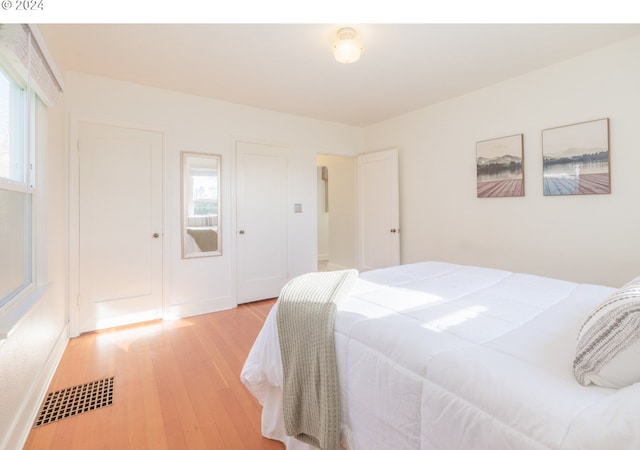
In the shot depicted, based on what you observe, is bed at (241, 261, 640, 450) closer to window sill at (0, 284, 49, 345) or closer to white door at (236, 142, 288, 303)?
window sill at (0, 284, 49, 345)

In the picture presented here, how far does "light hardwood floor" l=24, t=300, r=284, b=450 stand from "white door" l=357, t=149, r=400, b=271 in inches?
79.5

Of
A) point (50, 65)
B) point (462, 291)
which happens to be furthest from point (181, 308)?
point (462, 291)

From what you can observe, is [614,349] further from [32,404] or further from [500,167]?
[500,167]

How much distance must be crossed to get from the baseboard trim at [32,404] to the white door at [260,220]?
1.78m

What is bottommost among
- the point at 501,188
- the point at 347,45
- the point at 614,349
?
the point at 614,349

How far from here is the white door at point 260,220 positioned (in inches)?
147

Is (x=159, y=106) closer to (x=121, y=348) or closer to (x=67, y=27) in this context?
(x=67, y=27)

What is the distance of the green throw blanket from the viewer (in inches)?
45.1

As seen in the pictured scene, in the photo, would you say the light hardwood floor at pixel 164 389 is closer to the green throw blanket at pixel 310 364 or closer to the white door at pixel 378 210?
the green throw blanket at pixel 310 364

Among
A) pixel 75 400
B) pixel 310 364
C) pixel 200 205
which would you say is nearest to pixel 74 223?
pixel 200 205

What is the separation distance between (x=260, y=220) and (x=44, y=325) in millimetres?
2251

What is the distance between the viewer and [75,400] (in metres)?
1.87

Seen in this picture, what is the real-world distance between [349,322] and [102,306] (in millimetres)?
2887

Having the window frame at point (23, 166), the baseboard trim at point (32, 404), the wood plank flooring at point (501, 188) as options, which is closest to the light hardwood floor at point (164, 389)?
the baseboard trim at point (32, 404)
